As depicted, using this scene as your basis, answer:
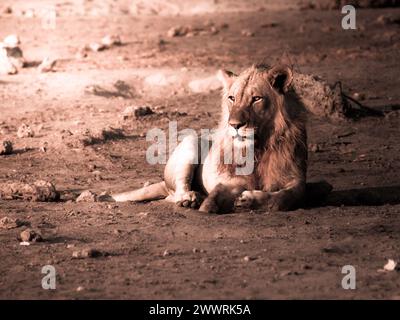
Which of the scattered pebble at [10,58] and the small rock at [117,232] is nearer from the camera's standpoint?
the small rock at [117,232]

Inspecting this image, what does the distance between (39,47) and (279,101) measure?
7.50 meters

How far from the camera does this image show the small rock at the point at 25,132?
10945mm

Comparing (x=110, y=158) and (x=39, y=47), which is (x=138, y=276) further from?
(x=39, y=47)

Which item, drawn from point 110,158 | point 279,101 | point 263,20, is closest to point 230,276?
point 279,101

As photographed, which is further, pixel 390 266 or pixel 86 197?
pixel 86 197

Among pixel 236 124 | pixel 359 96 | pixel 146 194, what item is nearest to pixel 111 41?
pixel 359 96

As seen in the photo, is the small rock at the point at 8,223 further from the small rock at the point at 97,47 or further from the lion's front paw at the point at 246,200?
the small rock at the point at 97,47

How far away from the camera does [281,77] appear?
798 cm

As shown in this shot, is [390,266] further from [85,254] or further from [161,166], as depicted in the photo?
[161,166]

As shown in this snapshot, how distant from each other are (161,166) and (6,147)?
4.74 feet

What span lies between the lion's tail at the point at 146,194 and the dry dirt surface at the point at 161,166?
284 mm

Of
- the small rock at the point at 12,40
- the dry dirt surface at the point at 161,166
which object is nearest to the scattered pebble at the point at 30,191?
the dry dirt surface at the point at 161,166

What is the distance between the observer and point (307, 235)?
709cm

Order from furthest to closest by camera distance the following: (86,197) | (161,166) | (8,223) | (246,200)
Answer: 1. (161,166)
2. (86,197)
3. (246,200)
4. (8,223)
